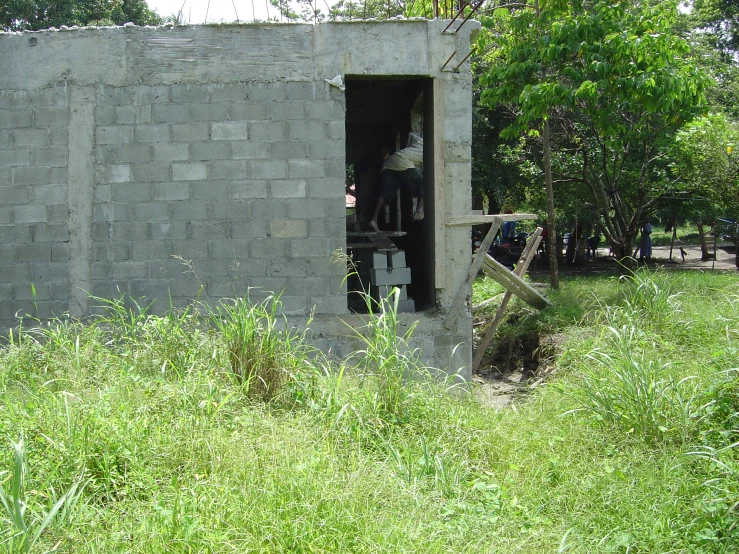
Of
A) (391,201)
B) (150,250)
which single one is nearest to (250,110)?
(150,250)

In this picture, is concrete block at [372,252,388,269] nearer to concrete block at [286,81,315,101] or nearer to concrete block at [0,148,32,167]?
concrete block at [286,81,315,101]

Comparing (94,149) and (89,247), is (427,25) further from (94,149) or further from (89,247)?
(89,247)

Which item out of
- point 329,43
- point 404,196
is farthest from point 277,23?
point 404,196

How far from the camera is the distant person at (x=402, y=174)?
9008mm

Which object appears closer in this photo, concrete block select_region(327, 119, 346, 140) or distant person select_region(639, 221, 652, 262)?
concrete block select_region(327, 119, 346, 140)

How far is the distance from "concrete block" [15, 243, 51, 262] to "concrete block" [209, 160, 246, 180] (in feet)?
5.93

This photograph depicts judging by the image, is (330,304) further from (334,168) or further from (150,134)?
(150,134)

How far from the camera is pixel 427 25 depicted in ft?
23.4

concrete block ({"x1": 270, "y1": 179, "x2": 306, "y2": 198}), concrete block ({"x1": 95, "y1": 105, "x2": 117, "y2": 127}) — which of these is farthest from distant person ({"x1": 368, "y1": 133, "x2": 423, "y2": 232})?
concrete block ({"x1": 95, "y1": 105, "x2": 117, "y2": 127})

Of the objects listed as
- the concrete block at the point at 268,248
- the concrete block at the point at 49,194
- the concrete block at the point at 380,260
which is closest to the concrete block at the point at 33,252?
the concrete block at the point at 49,194

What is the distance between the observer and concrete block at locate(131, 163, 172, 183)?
7113 mm

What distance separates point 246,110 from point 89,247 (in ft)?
6.78

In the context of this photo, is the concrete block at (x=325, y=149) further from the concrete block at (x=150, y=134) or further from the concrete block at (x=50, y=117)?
the concrete block at (x=50, y=117)

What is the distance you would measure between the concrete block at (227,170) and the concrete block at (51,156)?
1450 millimetres
